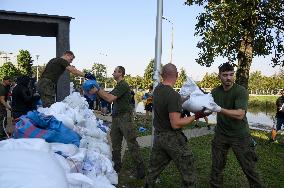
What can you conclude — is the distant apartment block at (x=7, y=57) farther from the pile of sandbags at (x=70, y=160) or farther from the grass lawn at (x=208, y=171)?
the pile of sandbags at (x=70, y=160)

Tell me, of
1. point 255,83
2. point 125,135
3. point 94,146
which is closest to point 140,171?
point 125,135

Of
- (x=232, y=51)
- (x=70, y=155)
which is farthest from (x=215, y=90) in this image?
(x=232, y=51)

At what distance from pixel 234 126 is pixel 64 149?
100 inches

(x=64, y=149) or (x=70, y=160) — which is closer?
(x=70, y=160)

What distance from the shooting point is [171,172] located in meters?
7.61

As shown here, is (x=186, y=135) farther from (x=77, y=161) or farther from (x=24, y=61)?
(x=24, y=61)

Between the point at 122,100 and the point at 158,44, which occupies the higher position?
the point at 158,44

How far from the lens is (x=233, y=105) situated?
5359 millimetres

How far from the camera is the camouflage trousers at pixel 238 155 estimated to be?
210 inches

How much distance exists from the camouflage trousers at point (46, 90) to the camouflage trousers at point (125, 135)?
55.5 inches

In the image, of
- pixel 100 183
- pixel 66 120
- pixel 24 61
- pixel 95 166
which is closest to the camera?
pixel 100 183

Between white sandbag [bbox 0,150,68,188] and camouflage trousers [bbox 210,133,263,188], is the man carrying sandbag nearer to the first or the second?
camouflage trousers [bbox 210,133,263,188]

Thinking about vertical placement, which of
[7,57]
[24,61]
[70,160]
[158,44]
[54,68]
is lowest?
[70,160]

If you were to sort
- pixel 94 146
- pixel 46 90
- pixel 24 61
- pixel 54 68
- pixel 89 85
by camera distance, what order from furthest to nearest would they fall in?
1. pixel 24 61
2. pixel 46 90
3. pixel 54 68
4. pixel 89 85
5. pixel 94 146
